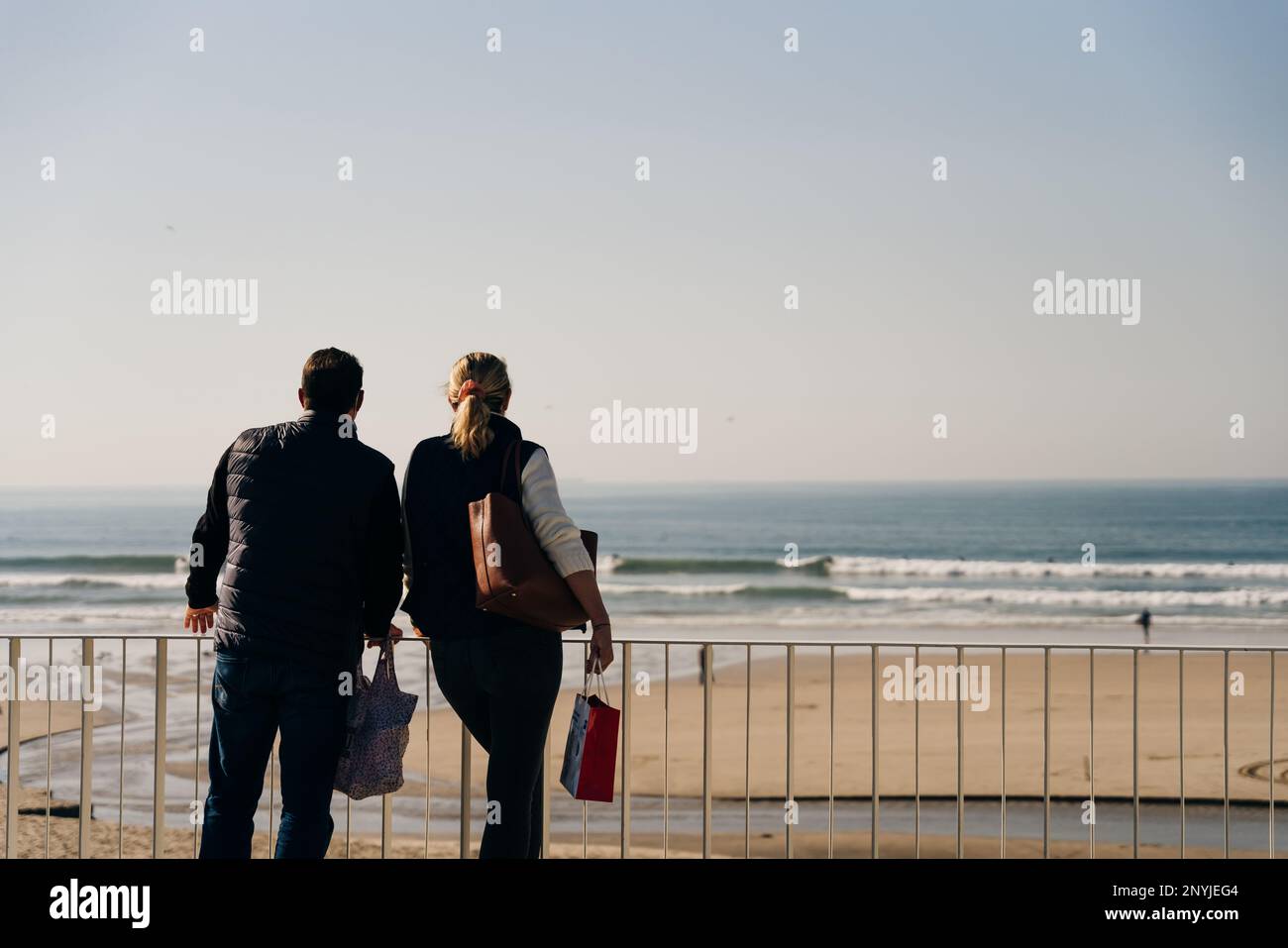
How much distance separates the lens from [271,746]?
3367 mm

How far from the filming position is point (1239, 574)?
33.6 meters

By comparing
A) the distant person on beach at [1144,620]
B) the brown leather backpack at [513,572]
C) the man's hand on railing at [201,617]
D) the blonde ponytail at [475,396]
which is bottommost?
the distant person on beach at [1144,620]

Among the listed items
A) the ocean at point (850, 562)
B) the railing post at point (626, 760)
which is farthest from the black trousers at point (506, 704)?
the ocean at point (850, 562)

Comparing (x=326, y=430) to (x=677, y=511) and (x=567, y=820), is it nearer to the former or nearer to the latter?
(x=567, y=820)

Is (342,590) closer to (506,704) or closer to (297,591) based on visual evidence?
(297,591)

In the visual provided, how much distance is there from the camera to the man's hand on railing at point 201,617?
11.9 ft

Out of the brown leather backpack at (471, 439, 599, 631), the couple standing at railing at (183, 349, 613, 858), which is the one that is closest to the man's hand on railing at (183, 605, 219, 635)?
the couple standing at railing at (183, 349, 613, 858)

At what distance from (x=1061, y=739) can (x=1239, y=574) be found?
83.0 ft

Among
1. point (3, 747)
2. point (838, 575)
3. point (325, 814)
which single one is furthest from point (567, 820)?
point (838, 575)

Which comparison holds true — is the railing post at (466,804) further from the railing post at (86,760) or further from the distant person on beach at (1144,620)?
the distant person on beach at (1144,620)

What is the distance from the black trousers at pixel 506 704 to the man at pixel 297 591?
27 centimetres

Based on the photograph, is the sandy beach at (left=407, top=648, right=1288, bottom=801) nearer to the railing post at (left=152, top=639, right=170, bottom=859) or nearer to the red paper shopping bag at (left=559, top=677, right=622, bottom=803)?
the red paper shopping bag at (left=559, top=677, right=622, bottom=803)

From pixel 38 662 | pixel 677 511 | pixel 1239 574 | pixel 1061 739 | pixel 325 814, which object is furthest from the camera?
pixel 677 511

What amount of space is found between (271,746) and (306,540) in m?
0.57
